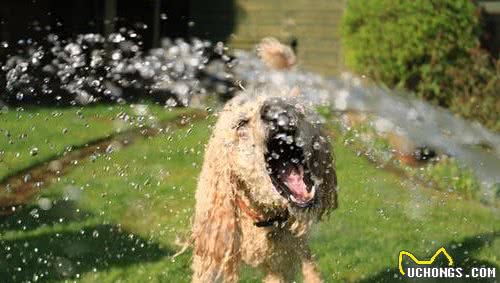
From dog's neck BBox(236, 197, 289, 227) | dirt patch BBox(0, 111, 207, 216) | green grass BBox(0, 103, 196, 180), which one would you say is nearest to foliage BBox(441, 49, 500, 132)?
dirt patch BBox(0, 111, 207, 216)

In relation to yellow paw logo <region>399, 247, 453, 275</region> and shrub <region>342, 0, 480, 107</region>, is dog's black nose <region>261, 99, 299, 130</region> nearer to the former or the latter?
yellow paw logo <region>399, 247, 453, 275</region>

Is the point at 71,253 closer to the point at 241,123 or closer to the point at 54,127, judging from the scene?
the point at 241,123

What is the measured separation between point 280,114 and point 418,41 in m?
5.81

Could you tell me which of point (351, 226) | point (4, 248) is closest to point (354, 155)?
point (351, 226)

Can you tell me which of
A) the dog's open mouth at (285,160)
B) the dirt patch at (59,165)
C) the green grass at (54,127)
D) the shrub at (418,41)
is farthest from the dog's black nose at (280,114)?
the shrub at (418,41)

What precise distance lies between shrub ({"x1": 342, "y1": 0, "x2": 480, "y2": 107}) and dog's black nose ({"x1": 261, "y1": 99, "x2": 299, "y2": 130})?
225 inches

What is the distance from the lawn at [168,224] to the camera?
176 inches

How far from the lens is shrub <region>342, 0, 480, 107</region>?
8430mm

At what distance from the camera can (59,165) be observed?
24.2ft

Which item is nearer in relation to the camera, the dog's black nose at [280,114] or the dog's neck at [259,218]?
the dog's black nose at [280,114]

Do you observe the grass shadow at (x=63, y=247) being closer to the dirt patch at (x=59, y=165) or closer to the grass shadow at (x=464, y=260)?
the dirt patch at (x=59, y=165)

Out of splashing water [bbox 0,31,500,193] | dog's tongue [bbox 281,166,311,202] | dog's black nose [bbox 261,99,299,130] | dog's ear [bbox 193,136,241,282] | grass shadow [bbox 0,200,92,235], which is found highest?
dog's black nose [bbox 261,99,299,130]

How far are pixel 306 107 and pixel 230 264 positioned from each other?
0.77 metres

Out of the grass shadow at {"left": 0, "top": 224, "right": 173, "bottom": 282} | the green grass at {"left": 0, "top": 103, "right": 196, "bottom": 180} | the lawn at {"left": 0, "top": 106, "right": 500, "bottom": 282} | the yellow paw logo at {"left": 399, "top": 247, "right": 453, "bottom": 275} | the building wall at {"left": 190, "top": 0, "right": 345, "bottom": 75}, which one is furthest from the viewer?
A: the building wall at {"left": 190, "top": 0, "right": 345, "bottom": 75}
